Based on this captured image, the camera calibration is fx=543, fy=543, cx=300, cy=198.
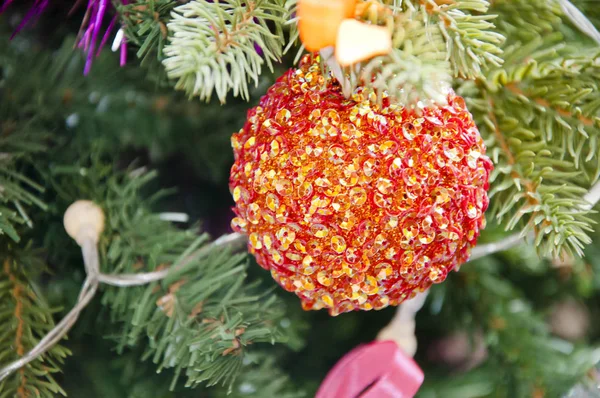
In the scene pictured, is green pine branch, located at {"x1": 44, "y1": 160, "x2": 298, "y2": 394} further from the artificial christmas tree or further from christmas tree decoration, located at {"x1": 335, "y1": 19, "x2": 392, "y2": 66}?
christmas tree decoration, located at {"x1": 335, "y1": 19, "x2": 392, "y2": 66}

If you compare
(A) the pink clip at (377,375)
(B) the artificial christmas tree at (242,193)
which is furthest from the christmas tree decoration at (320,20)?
(A) the pink clip at (377,375)

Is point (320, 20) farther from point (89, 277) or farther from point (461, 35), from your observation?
point (89, 277)

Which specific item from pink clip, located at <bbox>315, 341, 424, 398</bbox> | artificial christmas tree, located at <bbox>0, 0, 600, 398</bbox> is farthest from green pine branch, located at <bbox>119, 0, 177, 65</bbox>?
pink clip, located at <bbox>315, 341, 424, 398</bbox>

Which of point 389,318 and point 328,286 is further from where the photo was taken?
point 389,318

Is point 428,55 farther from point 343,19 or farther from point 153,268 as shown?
point 153,268

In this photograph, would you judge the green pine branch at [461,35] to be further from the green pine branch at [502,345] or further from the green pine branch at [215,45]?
the green pine branch at [502,345]

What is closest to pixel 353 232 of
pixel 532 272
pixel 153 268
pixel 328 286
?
pixel 328 286
